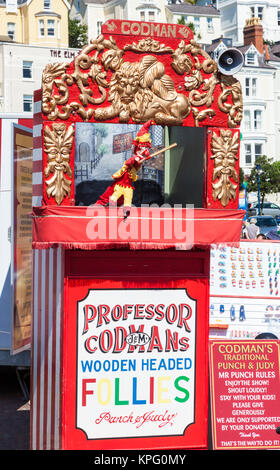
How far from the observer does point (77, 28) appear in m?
71.6

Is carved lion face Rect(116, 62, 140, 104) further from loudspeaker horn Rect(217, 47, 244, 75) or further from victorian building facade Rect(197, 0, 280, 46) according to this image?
victorian building facade Rect(197, 0, 280, 46)

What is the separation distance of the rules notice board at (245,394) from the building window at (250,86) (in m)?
63.2

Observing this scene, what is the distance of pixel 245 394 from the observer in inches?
296

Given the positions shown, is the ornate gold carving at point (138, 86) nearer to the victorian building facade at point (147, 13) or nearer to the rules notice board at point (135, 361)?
the rules notice board at point (135, 361)

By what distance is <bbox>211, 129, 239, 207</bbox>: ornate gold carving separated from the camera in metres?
7.10

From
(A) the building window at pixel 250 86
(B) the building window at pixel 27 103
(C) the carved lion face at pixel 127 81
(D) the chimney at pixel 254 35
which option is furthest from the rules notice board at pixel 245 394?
(D) the chimney at pixel 254 35

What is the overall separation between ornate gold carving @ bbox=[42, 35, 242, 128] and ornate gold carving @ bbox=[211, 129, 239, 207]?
139mm

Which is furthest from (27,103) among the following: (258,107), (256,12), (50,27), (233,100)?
(233,100)

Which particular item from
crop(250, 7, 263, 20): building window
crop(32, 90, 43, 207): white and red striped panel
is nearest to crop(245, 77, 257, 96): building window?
crop(250, 7, 263, 20): building window

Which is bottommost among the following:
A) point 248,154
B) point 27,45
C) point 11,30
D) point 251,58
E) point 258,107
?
point 248,154

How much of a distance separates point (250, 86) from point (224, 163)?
63.8 meters

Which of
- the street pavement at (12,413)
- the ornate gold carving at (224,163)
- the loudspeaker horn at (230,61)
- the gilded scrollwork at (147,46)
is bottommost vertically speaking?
the street pavement at (12,413)

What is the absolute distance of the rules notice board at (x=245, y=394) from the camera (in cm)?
737

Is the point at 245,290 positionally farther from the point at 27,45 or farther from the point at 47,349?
the point at 27,45
